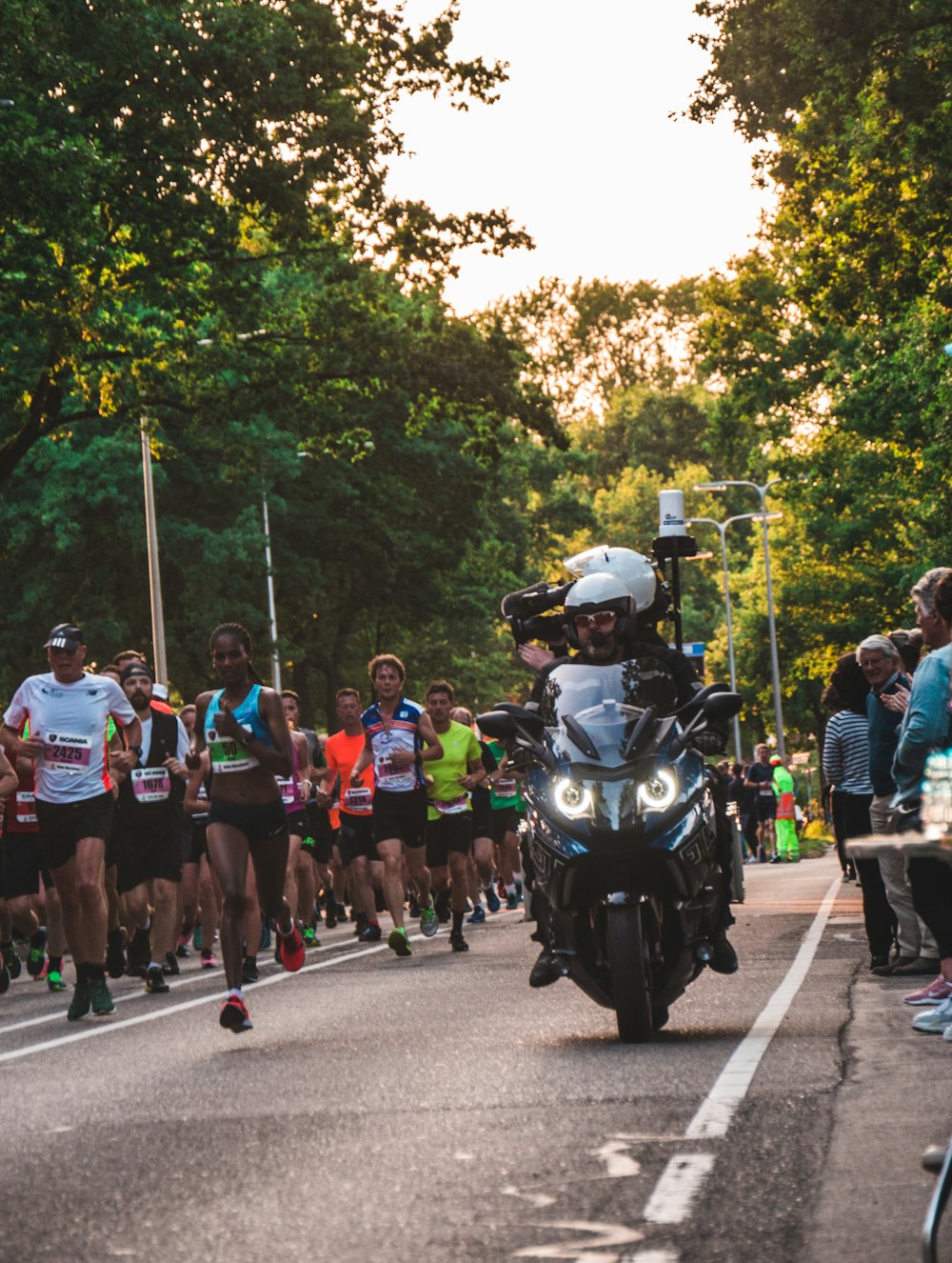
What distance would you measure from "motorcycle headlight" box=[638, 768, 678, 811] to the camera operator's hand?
6.60 feet

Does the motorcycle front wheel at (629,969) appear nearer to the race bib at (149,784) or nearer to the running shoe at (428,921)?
the race bib at (149,784)

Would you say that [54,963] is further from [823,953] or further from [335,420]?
[335,420]

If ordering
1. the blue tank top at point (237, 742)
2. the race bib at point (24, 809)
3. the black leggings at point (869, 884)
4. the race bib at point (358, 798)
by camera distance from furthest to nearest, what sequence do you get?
the race bib at point (358, 798) < the race bib at point (24, 809) < the black leggings at point (869, 884) < the blue tank top at point (237, 742)

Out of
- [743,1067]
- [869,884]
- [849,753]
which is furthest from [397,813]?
[743,1067]

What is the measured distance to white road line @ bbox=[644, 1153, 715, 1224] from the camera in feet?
19.7

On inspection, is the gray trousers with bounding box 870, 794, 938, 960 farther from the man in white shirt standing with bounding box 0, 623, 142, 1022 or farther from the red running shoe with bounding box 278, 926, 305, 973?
the man in white shirt standing with bounding box 0, 623, 142, 1022

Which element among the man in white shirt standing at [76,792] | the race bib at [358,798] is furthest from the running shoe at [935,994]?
the race bib at [358,798]

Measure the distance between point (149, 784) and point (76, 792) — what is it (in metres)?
3.25

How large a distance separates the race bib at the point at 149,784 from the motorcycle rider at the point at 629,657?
18.3 ft

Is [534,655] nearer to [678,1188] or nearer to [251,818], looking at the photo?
[251,818]

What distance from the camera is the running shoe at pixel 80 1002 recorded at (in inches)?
504

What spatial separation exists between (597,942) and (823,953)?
18.8 ft

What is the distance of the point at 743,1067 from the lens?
Answer: 893 cm

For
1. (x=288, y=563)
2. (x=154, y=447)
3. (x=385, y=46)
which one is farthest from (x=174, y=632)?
(x=385, y=46)
